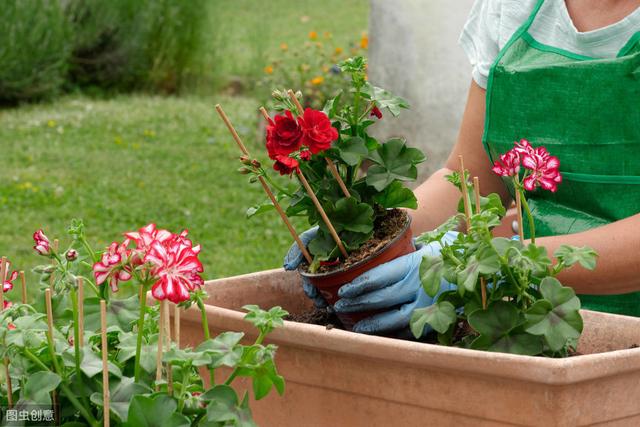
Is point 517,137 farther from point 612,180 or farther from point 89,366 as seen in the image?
point 89,366

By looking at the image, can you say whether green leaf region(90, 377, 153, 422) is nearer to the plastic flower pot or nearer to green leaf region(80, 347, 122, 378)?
green leaf region(80, 347, 122, 378)

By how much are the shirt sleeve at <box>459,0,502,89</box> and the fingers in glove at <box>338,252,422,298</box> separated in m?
0.65

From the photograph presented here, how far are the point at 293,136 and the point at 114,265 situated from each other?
27cm

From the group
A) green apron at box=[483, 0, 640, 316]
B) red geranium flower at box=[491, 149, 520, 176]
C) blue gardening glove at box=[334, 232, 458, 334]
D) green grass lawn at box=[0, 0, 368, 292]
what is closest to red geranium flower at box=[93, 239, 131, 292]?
blue gardening glove at box=[334, 232, 458, 334]

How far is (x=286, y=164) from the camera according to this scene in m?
1.25

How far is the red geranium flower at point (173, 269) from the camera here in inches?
41.9

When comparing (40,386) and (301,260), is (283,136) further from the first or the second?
(40,386)

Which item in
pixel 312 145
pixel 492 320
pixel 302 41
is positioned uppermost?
pixel 312 145

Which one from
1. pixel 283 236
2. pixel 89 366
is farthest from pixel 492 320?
pixel 283 236

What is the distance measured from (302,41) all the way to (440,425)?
987cm

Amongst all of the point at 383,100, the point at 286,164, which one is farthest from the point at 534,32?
the point at 286,164

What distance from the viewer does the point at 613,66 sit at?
1642 millimetres

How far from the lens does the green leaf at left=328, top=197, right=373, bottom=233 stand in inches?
53.5

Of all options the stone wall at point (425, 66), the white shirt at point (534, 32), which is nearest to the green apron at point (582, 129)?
the white shirt at point (534, 32)
